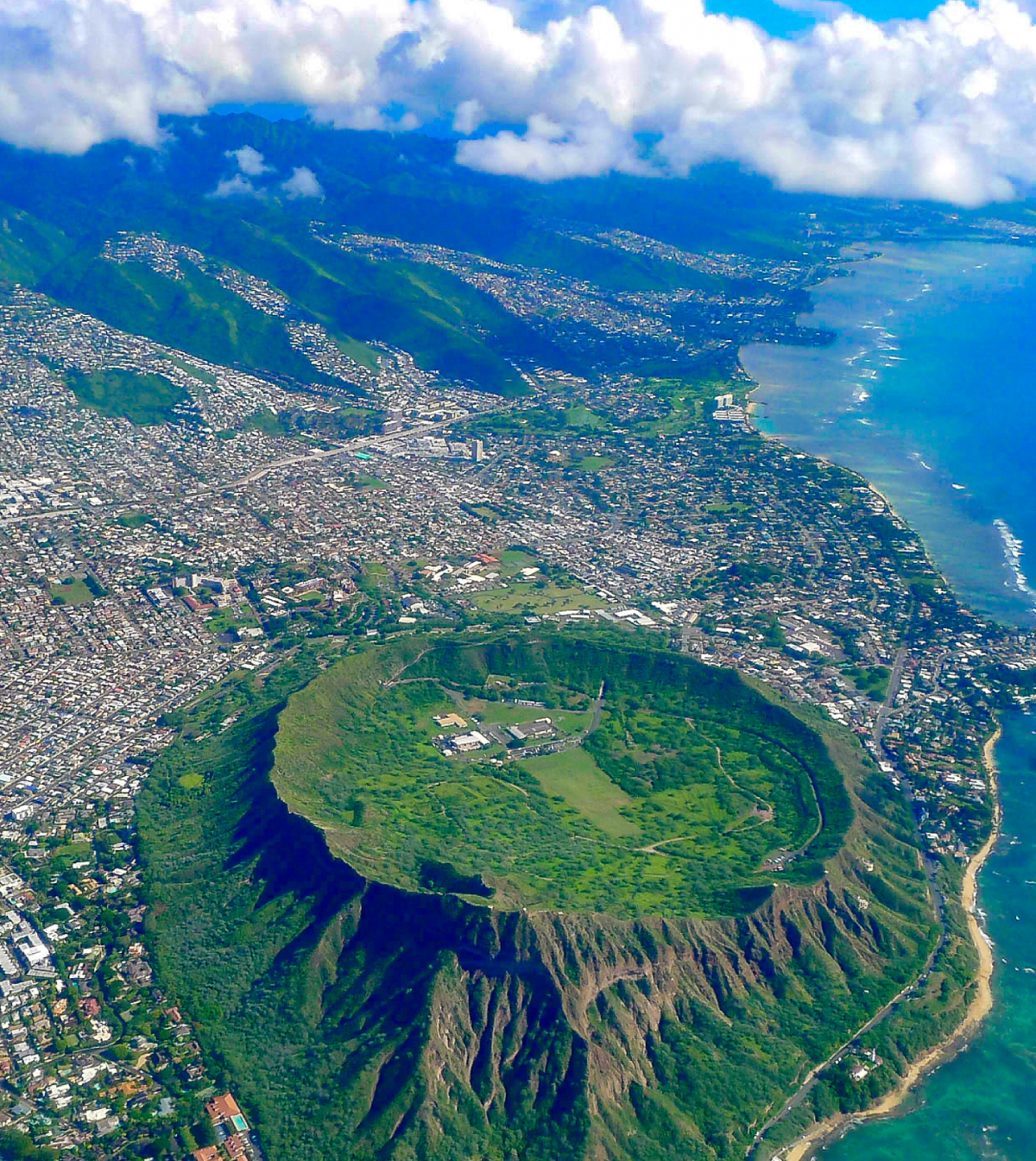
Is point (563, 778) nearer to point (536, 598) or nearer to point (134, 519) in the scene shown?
point (536, 598)

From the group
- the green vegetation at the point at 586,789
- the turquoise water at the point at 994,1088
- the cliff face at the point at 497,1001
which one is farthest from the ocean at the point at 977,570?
the green vegetation at the point at 586,789

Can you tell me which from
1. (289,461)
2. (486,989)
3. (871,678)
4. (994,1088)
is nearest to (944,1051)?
(994,1088)

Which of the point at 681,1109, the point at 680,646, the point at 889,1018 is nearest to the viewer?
the point at 681,1109

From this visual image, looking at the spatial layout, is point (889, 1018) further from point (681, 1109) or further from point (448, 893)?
point (448, 893)

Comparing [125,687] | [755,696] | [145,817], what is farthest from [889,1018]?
[125,687]

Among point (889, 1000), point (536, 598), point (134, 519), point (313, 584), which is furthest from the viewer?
point (134, 519)
